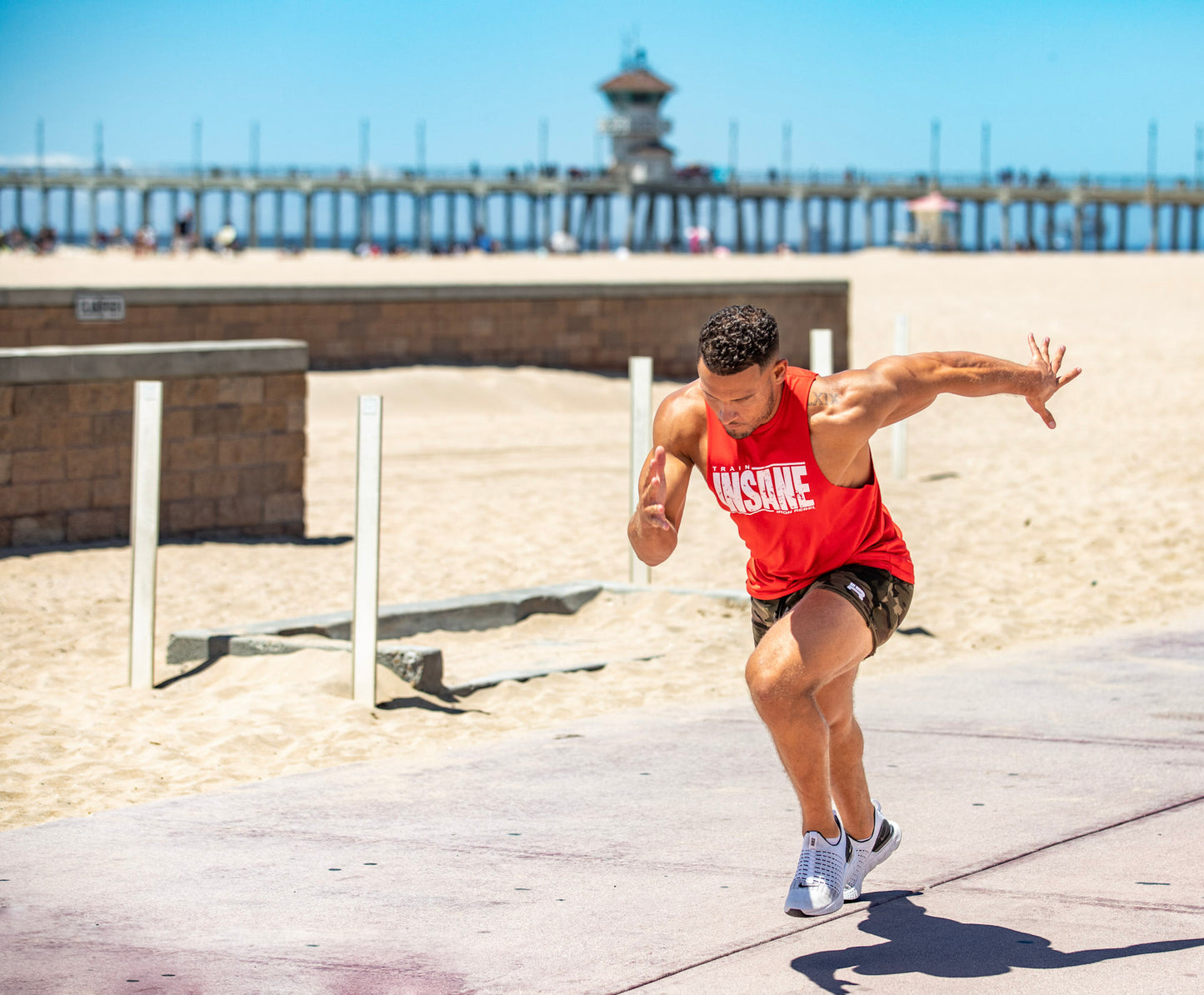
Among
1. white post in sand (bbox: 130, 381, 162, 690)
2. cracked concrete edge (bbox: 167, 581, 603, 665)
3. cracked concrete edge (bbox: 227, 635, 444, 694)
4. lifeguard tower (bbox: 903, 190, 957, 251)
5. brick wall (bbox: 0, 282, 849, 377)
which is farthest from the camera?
lifeguard tower (bbox: 903, 190, 957, 251)

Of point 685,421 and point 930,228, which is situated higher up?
point 930,228

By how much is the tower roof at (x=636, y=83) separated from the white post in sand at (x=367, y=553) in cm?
10431

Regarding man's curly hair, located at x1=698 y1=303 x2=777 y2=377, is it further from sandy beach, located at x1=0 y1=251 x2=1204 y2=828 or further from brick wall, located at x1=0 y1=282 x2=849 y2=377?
brick wall, located at x1=0 y1=282 x2=849 y2=377

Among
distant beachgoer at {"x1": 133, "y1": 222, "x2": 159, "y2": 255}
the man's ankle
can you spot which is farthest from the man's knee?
distant beachgoer at {"x1": 133, "y1": 222, "x2": 159, "y2": 255}

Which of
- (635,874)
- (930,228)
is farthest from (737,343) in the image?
(930,228)

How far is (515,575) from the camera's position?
31.0 ft

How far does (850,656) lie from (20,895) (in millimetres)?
2219

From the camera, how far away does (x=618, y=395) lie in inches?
796

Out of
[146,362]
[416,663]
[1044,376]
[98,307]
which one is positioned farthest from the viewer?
[98,307]

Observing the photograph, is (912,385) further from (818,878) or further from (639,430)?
Answer: (639,430)

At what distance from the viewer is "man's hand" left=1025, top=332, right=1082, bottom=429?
4066 mm

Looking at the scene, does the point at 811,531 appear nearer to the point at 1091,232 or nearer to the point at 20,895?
the point at 20,895

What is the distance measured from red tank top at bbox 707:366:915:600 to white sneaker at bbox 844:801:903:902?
2.14 ft

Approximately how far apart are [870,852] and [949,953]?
1.52ft
